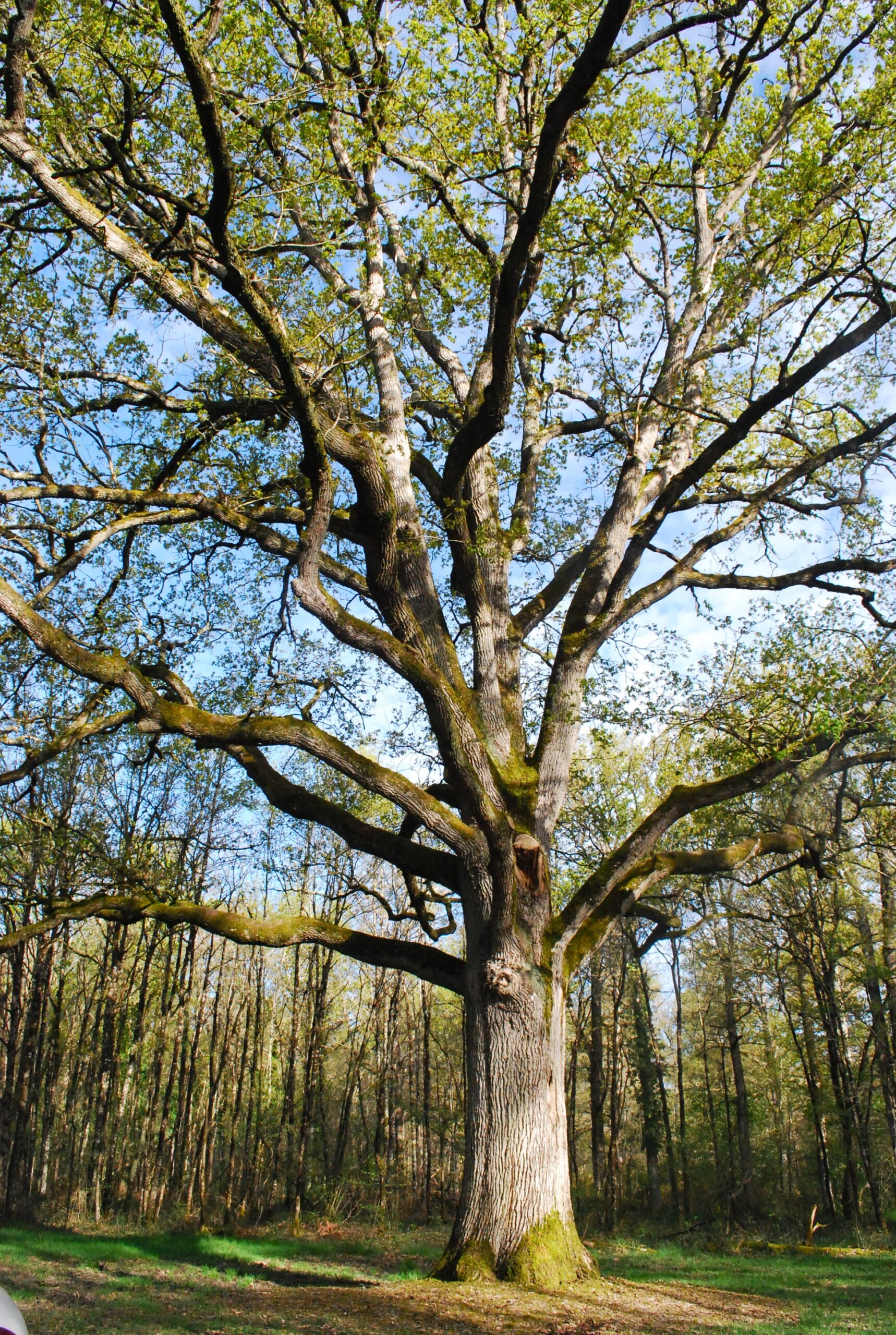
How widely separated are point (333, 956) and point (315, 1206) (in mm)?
6455

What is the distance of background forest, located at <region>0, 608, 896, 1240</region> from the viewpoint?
1082cm

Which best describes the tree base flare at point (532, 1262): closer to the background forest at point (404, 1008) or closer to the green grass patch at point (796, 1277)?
the green grass patch at point (796, 1277)

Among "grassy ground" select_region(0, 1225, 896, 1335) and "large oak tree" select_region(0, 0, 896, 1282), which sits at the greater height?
"large oak tree" select_region(0, 0, 896, 1282)

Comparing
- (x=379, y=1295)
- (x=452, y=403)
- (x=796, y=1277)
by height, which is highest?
(x=452, y=403)

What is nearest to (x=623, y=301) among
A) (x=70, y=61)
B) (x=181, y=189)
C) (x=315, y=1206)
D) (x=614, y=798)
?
(x=181, y=189)

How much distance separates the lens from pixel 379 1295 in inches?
246

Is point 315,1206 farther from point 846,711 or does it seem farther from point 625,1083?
point 846,711

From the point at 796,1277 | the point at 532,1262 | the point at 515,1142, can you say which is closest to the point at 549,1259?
the point at 532,1262

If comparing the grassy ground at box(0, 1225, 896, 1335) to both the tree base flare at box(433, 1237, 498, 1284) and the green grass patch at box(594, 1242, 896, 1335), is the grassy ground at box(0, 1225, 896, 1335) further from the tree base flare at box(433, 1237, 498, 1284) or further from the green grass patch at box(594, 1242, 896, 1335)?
the tree base flare at box(433, 1237, 498, 1284)

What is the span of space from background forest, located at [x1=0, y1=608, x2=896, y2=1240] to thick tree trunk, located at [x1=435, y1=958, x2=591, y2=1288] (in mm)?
3164

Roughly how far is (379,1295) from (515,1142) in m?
1.46

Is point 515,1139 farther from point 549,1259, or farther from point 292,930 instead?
point 292,930

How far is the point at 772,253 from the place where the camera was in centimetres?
895

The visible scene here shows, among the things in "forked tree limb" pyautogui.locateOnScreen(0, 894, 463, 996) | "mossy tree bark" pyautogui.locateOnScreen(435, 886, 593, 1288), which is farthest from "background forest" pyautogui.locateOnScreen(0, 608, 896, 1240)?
"mossy tree bark" pyautogui.locateOnScreen(435, 886, 593, 1288)
